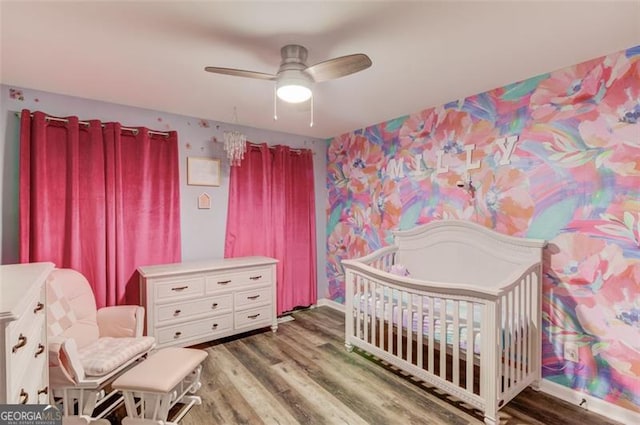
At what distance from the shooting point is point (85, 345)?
2.15m

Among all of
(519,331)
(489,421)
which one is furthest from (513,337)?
(489,421)

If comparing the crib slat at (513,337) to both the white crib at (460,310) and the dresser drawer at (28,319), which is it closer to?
the white crib at (460,310)

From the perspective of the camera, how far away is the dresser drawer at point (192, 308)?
8.94 ft

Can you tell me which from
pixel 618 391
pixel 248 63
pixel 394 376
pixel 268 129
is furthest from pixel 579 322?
pixel 268 129

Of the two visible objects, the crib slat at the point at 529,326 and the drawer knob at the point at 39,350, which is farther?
the crib slat at the point at 529,326

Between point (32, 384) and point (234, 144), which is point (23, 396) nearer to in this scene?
point (32, 384)

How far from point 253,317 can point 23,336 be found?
225cm

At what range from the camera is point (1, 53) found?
1890 mm

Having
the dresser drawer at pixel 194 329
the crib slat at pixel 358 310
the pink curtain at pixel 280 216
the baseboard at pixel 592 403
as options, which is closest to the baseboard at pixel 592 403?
the baseboard at pixel 592 403

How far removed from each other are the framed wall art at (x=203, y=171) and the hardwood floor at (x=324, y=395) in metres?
1.72

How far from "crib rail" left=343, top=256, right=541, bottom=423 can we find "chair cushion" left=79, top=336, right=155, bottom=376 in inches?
70.8

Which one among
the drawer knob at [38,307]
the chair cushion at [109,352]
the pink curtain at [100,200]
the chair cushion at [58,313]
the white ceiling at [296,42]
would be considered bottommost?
the chair cushion at [109,352]

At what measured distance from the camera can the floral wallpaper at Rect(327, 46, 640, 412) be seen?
1.90 meters

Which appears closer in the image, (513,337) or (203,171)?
(513,337)
